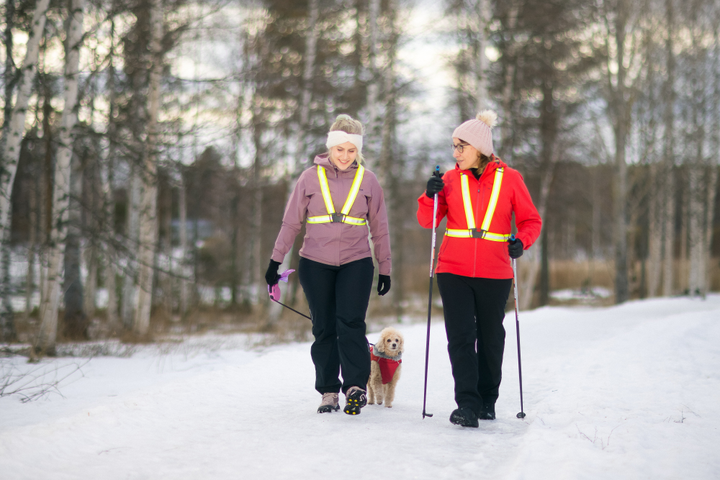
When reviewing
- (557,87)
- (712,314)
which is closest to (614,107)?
(557,87)

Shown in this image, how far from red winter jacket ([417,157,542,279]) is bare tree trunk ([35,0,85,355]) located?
5722 mm

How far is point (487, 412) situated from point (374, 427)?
879 mm

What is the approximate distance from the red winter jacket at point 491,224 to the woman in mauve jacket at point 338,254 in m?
0.52

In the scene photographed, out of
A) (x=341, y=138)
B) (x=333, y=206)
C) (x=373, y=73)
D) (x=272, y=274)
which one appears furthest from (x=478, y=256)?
(x=373, y=73)

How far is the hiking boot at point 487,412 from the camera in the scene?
13.8 ft

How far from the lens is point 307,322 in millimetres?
13344

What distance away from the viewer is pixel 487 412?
13.8 feet

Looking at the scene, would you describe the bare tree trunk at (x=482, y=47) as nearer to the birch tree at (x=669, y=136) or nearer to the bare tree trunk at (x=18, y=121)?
the bare tree trunk at (x=18, y=121)

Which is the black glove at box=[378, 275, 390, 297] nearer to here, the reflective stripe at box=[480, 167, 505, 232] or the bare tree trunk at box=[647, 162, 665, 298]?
the reflective stripe at box=[480, 167, 505, 232]

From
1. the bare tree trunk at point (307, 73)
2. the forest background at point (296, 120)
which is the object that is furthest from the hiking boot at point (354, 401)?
the bare tree trunk at point (307, 73)

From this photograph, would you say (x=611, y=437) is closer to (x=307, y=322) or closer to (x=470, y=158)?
(x=470, y=158)

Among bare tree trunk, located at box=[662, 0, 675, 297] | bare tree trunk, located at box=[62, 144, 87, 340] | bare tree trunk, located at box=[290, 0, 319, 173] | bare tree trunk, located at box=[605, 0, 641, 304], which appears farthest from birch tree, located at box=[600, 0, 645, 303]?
bare tree trunk, located at box=[62, 144, 87, 340]

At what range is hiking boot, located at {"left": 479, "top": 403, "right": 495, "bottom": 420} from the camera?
420cm

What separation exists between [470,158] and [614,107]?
16.0m
